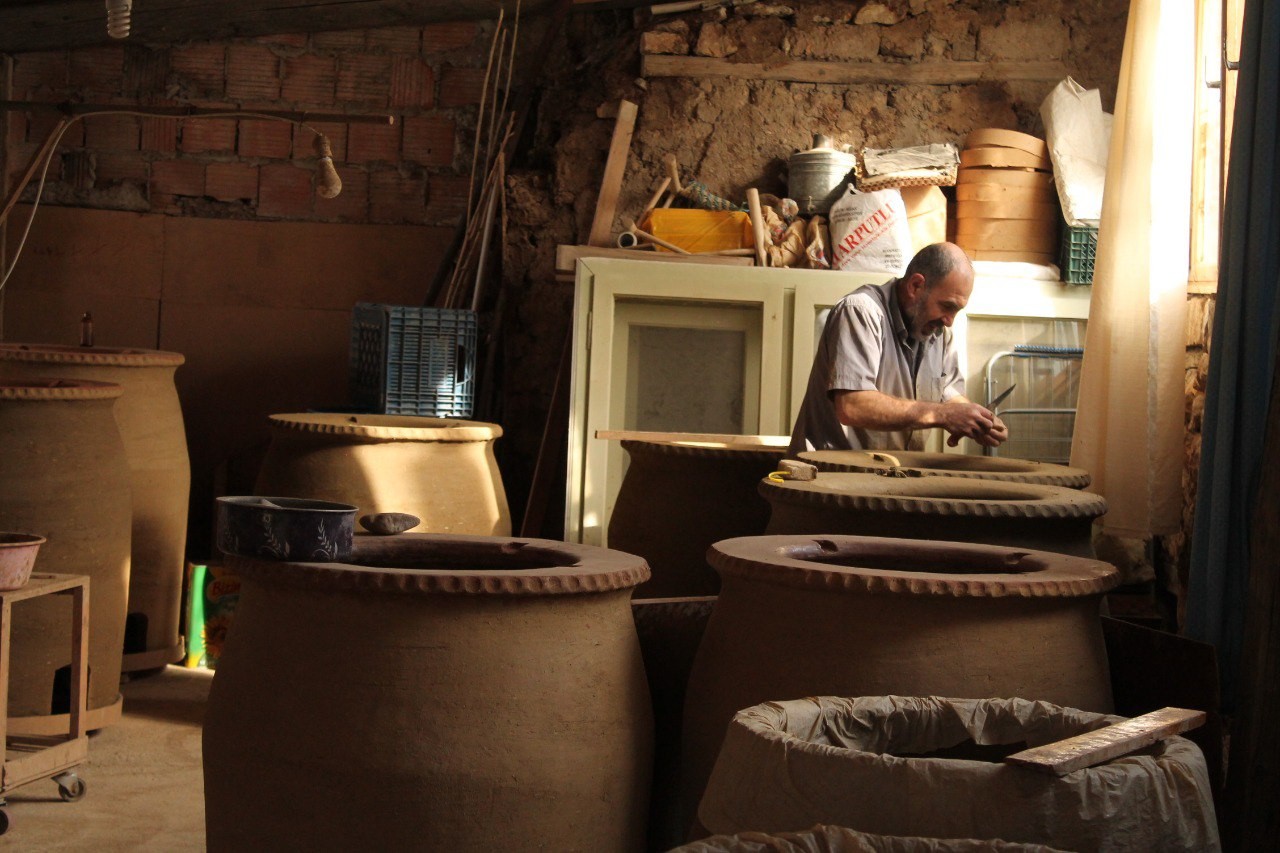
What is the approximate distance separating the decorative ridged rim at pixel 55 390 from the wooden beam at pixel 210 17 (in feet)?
6.97

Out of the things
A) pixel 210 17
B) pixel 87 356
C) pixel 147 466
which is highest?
pixel 210 17

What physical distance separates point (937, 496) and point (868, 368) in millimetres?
935

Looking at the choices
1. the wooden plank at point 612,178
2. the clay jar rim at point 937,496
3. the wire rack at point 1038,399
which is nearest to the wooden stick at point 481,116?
the wooden plank at point 612,178

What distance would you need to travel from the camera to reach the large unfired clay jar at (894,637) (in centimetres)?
174

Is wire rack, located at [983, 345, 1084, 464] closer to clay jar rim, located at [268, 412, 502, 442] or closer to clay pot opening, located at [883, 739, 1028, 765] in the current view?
clay jar rim, located at [268, 412, 502, 442]

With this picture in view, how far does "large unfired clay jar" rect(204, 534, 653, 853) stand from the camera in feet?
5.74

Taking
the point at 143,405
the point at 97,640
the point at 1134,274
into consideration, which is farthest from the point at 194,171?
the point at 1134,274

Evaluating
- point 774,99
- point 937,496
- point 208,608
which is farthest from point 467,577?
point 774,99

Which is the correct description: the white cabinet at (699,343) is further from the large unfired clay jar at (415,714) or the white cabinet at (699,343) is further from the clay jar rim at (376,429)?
the large unfired clay jar at (415,714)

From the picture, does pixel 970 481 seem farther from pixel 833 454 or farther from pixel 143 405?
pixel 143 405

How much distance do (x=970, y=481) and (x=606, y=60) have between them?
337cm

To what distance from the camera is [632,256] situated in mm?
4824

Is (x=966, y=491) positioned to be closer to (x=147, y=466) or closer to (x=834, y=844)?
(x=834, y=844)

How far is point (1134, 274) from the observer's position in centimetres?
360
